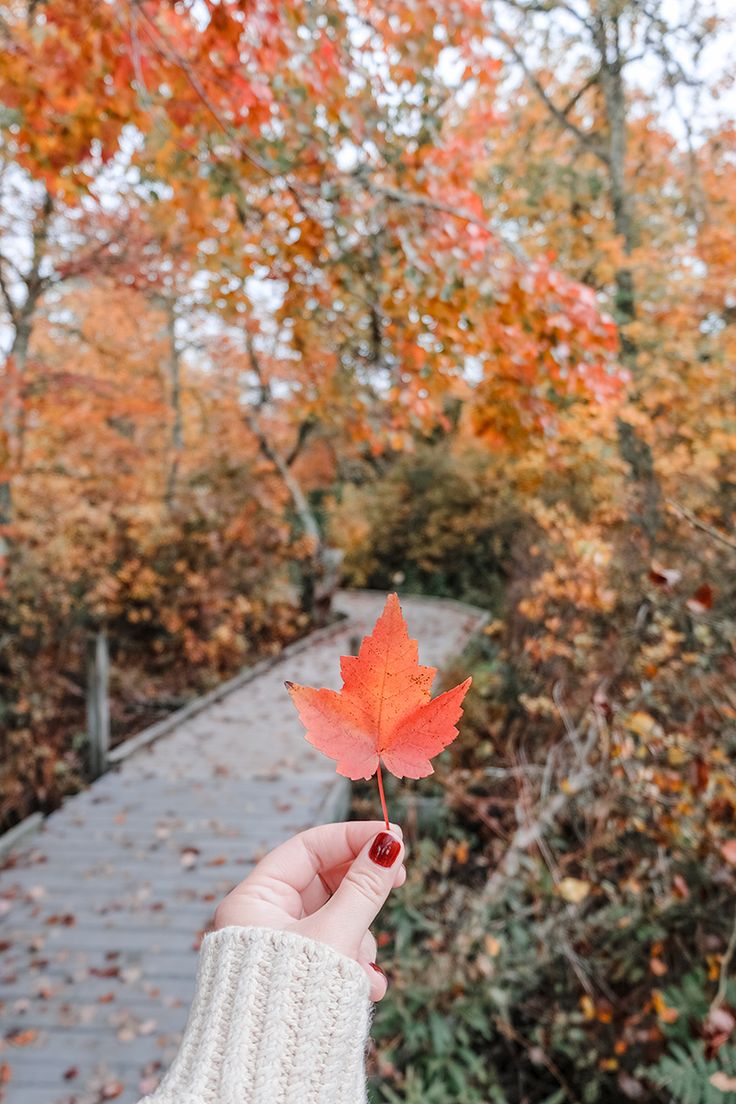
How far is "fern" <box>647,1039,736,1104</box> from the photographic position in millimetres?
2471

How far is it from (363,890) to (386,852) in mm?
56

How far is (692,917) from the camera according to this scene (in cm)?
316

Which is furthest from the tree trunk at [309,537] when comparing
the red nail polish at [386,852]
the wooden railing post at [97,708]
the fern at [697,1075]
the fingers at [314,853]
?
the red nail polish at [386,852]

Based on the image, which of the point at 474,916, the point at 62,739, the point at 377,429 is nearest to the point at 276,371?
the point at 62,739

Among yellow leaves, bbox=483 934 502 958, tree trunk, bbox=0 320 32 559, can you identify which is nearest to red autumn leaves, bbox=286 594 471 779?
yellow leaves, bbox=483 934 502 958

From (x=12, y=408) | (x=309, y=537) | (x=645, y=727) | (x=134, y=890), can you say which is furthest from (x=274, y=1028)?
(x=309, y=537)

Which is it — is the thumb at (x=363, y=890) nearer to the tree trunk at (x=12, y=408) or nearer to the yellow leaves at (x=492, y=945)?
the yellow leaves at (x=492, y=945)

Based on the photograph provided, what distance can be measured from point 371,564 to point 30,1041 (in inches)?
521

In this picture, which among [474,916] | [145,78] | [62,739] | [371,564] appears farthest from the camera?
[371,564]

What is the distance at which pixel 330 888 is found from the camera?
3.66ft

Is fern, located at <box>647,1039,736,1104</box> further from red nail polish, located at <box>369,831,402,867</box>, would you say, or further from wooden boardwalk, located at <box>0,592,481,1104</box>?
red nail polish, located at <box>369,831,402,867</box>

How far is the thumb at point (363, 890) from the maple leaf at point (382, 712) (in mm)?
264

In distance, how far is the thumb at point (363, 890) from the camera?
89 cm

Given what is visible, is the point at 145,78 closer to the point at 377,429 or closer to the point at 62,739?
the point at 377,429
